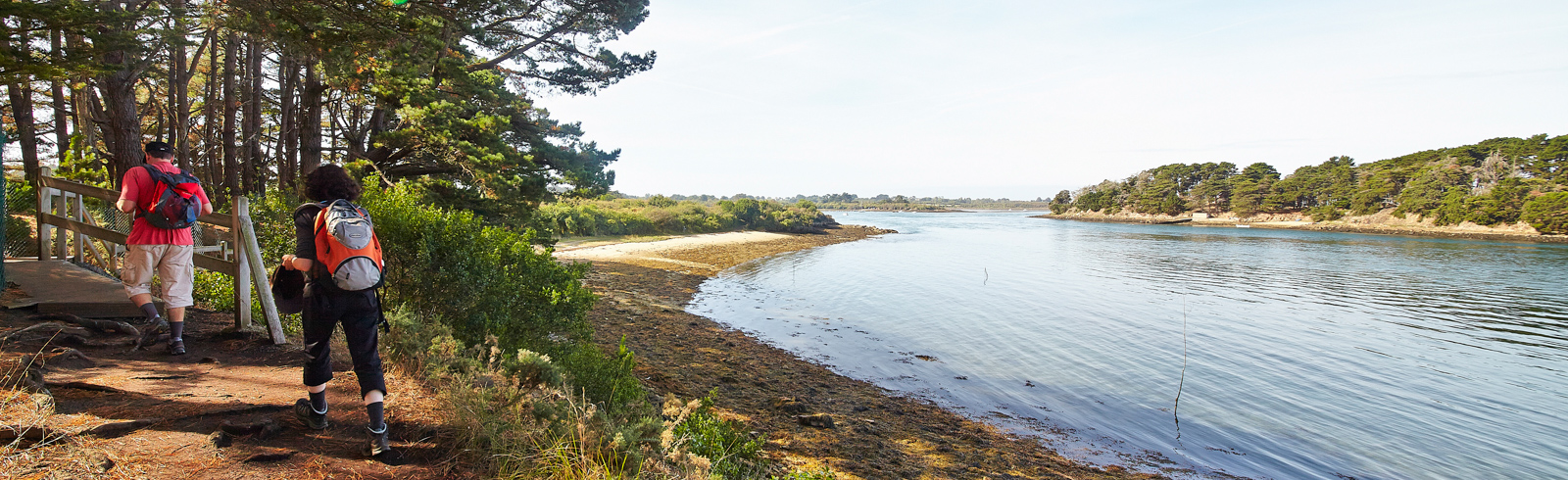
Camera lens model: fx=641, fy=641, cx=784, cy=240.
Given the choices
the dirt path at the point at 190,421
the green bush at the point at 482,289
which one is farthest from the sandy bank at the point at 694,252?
the dirt path at the point at 190,421

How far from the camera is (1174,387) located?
9.38 meters

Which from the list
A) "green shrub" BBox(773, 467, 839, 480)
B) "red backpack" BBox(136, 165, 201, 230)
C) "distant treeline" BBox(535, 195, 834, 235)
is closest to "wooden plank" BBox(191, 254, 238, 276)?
"red backpack" BBox(136, 165, 201, 230)

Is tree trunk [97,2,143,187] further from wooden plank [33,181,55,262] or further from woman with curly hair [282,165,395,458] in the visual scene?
woman with curly hair [282,165,395,458]

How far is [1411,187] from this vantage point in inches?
2576

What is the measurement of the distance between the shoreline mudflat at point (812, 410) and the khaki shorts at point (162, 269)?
401 centimetres

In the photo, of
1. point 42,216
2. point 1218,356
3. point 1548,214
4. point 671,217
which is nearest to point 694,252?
point 671,217

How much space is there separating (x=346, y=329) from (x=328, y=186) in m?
0.71

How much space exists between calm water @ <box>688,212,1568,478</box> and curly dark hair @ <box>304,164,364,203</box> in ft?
21.9

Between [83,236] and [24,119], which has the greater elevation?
[24,119]

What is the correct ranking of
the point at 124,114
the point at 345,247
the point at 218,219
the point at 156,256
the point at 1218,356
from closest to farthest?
the point at 345,247, the point at 156,256, the point at 218,219, the point at 124,114, the point at 1218,356

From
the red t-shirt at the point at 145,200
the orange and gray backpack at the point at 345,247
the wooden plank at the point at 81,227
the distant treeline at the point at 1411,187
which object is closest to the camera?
the orange and gray backpack at the point at 345,247

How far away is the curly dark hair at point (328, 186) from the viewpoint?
3.12 meters

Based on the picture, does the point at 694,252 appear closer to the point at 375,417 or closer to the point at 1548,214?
the point at 375,417

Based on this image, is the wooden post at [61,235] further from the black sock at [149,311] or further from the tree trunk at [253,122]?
the tree trunk at [253,122]
